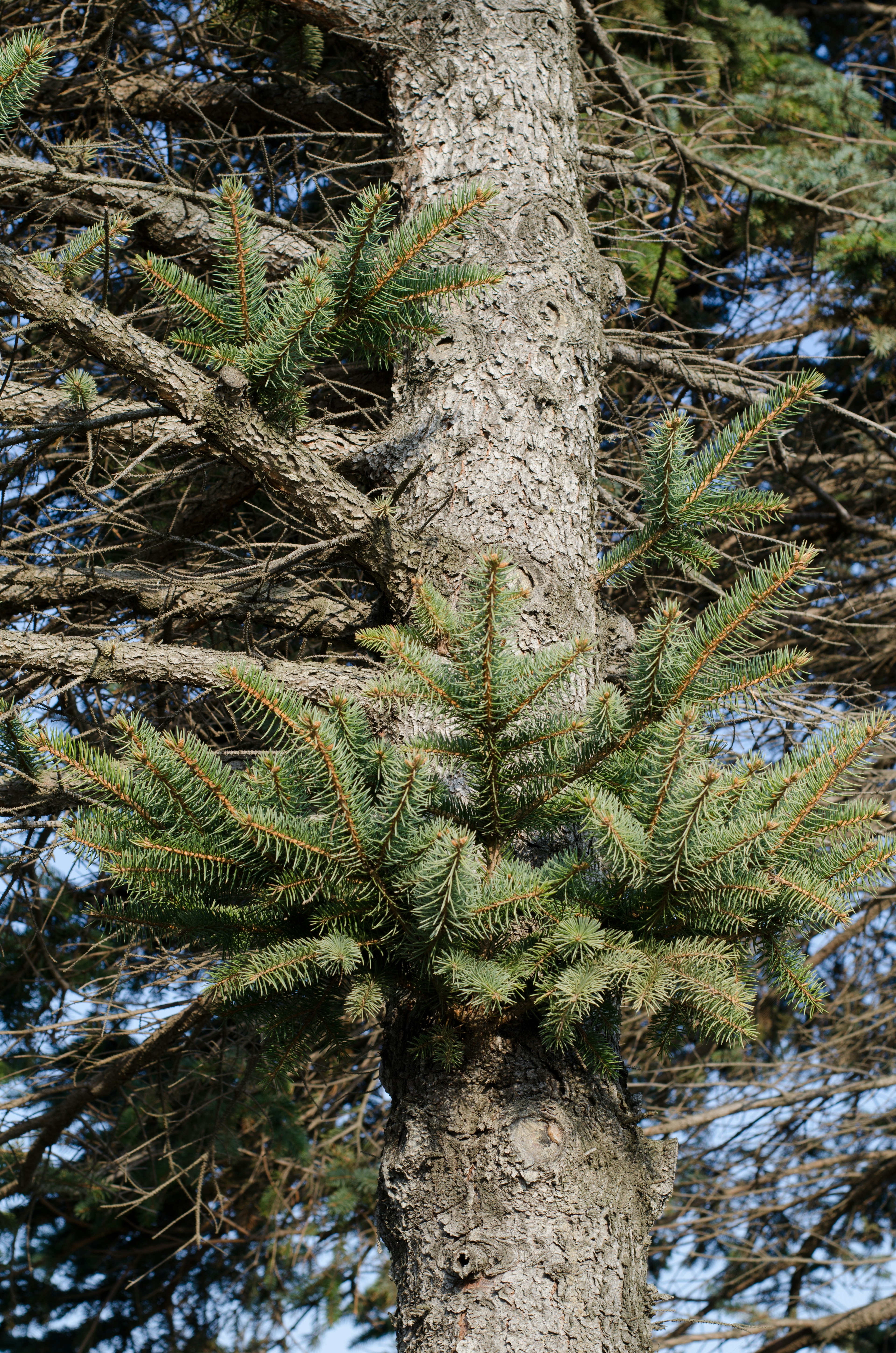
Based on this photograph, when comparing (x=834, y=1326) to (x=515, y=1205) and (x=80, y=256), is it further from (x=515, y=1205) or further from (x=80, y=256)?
(x=80, y=256)

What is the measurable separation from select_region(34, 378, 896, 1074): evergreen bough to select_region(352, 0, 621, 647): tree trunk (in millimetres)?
682

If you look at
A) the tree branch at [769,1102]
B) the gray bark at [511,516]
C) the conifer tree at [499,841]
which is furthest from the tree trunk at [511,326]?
the tree branch at [769,1102]

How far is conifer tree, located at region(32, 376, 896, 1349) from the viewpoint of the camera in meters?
1.59

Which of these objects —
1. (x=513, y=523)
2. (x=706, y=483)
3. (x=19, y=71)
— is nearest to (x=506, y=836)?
(x=706, y=483)

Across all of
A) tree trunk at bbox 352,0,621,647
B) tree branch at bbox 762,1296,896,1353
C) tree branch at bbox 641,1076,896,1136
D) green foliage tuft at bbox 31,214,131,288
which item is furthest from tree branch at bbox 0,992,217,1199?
tree branch at bbox 762,1296,896,1353

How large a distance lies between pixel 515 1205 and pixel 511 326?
2.04m

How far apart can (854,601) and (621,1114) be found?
351cm

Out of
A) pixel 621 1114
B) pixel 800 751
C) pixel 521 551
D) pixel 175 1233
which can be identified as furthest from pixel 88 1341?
pixel 800 751

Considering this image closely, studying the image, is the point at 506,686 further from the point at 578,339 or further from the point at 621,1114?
the point at 578,339

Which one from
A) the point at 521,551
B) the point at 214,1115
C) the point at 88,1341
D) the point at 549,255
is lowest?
the point at 88,1341

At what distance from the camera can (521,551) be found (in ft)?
8.07

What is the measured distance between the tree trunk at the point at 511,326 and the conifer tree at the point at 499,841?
67 cm

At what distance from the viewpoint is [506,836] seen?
71.9 inches

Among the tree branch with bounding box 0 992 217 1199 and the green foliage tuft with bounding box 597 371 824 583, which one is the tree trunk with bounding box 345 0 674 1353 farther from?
the tree branch with bounding box 0 992 217 1199
